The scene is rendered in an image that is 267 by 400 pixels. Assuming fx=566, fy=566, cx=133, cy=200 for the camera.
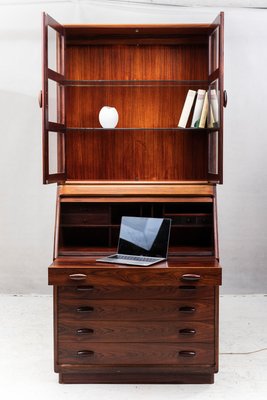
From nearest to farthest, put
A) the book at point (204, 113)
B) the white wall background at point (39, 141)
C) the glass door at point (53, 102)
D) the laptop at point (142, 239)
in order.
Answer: the glass door at point (53, 102), the laptop at point (142, 239), the book at point (204, 113), the white wall background at point (39, 141)

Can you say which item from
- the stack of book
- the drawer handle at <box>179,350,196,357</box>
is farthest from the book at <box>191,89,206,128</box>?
the drawer handle at <box>179,350,196,357</box>

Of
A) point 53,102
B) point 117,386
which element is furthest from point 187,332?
point 53,102

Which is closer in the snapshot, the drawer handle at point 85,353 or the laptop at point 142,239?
the drawer handle at point 85,353

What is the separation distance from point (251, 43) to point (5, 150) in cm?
242

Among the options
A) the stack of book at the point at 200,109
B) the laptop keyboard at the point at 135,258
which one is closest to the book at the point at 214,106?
the stack of book at the point at 200,109

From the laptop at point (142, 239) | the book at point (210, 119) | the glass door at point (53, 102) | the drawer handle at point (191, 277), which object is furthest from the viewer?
the book at point (210, 119)

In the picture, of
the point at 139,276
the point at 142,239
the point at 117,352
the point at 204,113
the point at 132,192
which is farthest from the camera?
the point at 204,113

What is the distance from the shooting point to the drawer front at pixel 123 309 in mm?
3036

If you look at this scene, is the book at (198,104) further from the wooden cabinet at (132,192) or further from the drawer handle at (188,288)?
the drawer handle at (188,288)

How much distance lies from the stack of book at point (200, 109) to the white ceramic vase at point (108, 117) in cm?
43

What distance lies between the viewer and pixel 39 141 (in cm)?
516

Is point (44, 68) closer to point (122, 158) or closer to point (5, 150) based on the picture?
point (122, 158)

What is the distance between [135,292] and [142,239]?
37 cm

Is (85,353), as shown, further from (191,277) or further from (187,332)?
(191,277)
